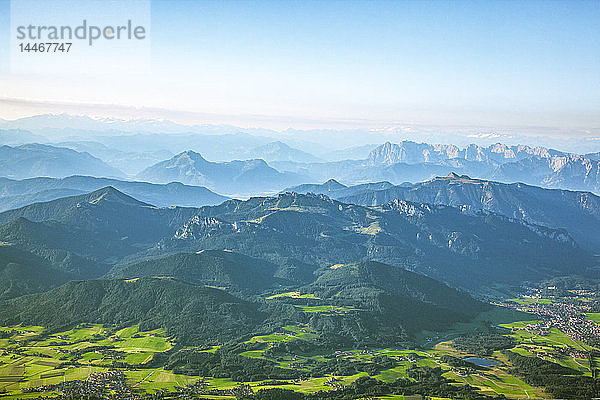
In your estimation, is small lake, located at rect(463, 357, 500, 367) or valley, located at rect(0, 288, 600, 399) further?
small lake, located at rect(463, 357, 500, 367)

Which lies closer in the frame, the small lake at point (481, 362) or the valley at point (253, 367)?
the valley at point (253, 367)

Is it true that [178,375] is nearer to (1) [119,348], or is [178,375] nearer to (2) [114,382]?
(2) [114,382]

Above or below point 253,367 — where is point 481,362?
below

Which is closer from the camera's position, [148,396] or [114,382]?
[148,396]

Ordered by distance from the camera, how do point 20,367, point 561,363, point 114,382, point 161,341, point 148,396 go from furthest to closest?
point 161,341 → point 561,363 → point 20,367 → point 114,382 → point 148,396

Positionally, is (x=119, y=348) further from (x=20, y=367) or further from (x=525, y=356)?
(x=525, y=356)

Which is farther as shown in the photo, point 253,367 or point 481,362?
point 481,362

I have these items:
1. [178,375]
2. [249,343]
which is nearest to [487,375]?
[249,343]

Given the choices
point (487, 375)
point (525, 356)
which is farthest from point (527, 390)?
point (525, 356)

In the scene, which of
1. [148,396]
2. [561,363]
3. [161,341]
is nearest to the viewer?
[148,396]
